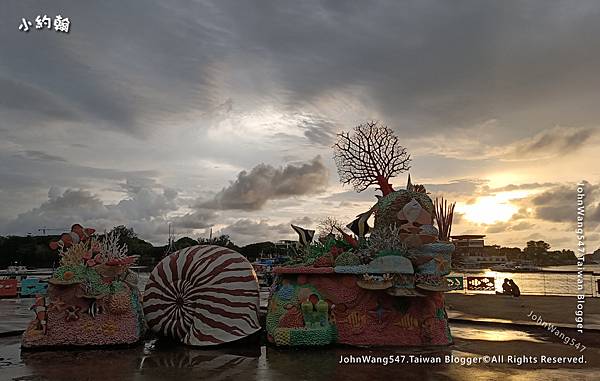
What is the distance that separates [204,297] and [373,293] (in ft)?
12.6

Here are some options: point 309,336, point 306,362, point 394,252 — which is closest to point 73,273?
point 309,336

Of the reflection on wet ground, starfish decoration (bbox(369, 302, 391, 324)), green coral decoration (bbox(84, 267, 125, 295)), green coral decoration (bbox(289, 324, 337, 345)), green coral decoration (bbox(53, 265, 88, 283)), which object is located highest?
green coral decoration (bbox(53, 265, 88, 283))

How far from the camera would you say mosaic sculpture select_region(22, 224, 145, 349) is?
40.5 feet

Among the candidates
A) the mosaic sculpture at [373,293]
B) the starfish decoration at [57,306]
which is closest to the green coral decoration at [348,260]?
the mosaic sculpture at [373,293]

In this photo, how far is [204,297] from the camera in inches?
491

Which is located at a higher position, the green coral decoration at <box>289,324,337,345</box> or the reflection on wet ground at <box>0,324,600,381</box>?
the green coral decoration at <box>289,324,337,345</box>

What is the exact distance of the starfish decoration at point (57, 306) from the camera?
12438 mm

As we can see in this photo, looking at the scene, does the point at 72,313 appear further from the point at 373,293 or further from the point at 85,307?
the point at 373,293

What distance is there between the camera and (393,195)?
1361 centimetres

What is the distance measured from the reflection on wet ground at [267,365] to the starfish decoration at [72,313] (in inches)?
31.4

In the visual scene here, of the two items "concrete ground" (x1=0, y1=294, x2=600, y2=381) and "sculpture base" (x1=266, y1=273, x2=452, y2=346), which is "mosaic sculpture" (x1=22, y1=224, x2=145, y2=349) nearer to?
"concrete ground" (x1=0, y1=294, x2=600, y2=381)

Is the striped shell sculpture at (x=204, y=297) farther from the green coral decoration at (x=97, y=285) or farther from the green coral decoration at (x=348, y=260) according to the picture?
the green coral decoration at (x=348, y=260)

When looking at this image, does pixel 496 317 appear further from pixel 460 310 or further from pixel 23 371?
pixel 23 371

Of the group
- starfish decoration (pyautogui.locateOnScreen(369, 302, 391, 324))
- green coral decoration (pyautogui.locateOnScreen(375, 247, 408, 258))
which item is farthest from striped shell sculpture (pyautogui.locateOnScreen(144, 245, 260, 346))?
green coral decoration (pyautogui.locateOnScreen(375, 247, 408, 258))
